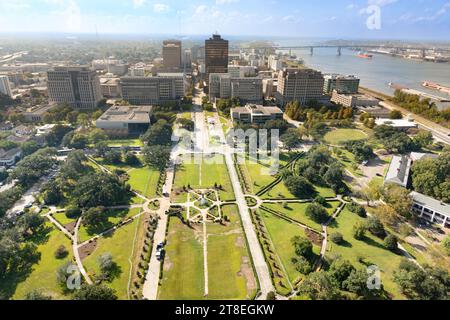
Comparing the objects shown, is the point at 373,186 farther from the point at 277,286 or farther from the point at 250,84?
the point at 250,84

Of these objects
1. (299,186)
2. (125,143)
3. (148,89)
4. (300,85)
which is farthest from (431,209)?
(148,89)

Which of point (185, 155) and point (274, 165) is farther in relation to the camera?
point (185, 155)

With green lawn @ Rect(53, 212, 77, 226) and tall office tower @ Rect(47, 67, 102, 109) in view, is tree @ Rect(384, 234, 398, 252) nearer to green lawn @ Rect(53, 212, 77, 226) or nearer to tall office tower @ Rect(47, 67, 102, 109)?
green lawn @ Rect(53, 212, 77, 226)

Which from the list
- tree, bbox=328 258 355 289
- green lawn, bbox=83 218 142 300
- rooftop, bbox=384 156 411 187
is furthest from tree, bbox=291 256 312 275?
rooftop, bbox=384 156 411 187

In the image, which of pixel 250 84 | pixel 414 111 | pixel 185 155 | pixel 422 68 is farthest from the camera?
pixel 422 68
